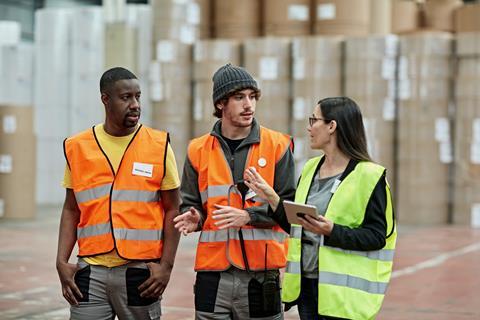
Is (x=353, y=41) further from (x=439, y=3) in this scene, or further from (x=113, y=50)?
(x=113, y=50)

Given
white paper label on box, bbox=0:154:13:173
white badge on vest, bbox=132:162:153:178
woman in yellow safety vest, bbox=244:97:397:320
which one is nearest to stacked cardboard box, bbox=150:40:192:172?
white paper label on box, bbox=0:154:13:173

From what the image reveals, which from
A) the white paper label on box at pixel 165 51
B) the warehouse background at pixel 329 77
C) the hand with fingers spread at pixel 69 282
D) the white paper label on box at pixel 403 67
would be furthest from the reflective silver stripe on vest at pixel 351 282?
the white paper label on box at pixel 165 51

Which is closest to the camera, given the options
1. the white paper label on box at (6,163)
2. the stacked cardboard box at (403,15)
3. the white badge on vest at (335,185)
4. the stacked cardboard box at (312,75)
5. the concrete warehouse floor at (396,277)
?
the white badge on vest at (335,185)

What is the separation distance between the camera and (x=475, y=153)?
13461 millimetres

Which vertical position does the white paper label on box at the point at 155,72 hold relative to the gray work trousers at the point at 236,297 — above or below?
above

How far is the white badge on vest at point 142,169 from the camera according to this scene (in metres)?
3.76

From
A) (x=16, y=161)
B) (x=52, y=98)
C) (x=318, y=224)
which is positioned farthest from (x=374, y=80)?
(x=318, y=224)

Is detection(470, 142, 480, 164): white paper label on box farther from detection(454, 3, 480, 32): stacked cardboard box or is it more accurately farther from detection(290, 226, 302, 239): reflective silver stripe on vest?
detection(290, 226, 302, 239): reflective silver stripe on vest

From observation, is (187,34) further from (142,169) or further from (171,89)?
(142,169)

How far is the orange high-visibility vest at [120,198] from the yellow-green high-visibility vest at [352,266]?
61 centimetres

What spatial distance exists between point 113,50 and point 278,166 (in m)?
11.5

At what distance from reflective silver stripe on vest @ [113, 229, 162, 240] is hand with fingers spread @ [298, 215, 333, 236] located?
669 millimetres

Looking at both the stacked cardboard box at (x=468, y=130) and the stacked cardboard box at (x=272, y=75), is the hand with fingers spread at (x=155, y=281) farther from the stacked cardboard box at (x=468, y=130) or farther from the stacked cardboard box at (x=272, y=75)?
the stacked cardboard box at (x=468, y=130)

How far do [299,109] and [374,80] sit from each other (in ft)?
3.96
